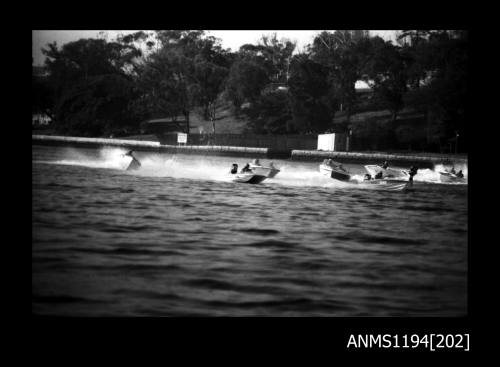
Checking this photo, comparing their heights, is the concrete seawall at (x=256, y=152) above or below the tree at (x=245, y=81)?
below

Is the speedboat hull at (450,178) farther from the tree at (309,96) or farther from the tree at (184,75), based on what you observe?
the tree at (184,75)

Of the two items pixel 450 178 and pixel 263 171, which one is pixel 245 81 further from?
pixel 263 171

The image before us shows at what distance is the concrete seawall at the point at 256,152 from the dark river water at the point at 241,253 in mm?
18223

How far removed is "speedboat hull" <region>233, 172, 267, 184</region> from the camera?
Answer: 27.3m

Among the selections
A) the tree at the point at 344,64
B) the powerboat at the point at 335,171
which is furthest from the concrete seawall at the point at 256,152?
the powerboat at the point at 335,171

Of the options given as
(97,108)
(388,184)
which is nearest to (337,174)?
(388,184)

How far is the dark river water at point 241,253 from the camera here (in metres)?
10.1

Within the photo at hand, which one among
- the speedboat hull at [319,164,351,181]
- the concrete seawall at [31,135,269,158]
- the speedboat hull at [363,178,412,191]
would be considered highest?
the concrete seawall at [31,135,269,158]

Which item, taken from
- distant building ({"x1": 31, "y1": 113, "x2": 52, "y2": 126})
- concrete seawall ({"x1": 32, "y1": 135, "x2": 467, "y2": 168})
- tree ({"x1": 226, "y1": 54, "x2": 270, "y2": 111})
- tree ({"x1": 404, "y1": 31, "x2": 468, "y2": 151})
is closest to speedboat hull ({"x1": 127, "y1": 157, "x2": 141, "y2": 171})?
distant building ({"x1": 31, "y1": 113, "x2": 52, "y2": 126})

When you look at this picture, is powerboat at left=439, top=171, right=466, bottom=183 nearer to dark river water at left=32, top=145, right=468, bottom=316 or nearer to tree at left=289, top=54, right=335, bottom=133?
dark river water at left=32, top=145, right=468, bottom=316

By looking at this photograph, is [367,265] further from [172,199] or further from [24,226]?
[172,199]

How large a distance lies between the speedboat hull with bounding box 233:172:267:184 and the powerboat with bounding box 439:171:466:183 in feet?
32.9
